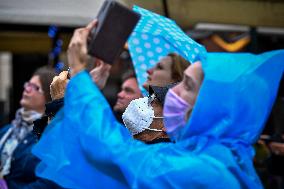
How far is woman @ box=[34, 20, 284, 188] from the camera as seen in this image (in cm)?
172

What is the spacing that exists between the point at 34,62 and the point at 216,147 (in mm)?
9672

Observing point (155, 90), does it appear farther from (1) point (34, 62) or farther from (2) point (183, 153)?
(1) point (34, 62)

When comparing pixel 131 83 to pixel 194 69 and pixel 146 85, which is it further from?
pixel 194 69

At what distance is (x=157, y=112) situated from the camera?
270 cm

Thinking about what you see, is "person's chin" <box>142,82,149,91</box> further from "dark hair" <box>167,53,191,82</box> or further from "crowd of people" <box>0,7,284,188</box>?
"crowd of people" <box>0,7,284,188</box>

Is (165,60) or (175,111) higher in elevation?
(175,111)

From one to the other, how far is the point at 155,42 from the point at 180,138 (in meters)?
1.47

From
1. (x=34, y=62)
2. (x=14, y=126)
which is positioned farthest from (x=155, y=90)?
(x=34, y=62)

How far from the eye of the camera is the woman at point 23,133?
366cm

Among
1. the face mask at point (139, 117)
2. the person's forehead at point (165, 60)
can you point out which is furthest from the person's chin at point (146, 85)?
the face mask at point (139, 117)

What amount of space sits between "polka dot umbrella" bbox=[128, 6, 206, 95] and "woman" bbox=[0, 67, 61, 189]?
25.0 inches

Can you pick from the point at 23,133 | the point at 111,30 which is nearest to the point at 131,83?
the point at 23,133

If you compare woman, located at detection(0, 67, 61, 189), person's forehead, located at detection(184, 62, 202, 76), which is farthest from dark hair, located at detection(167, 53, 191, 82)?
person's forehead, located at detection(184, 62, 202, 76)

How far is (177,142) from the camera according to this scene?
1.85 meters
